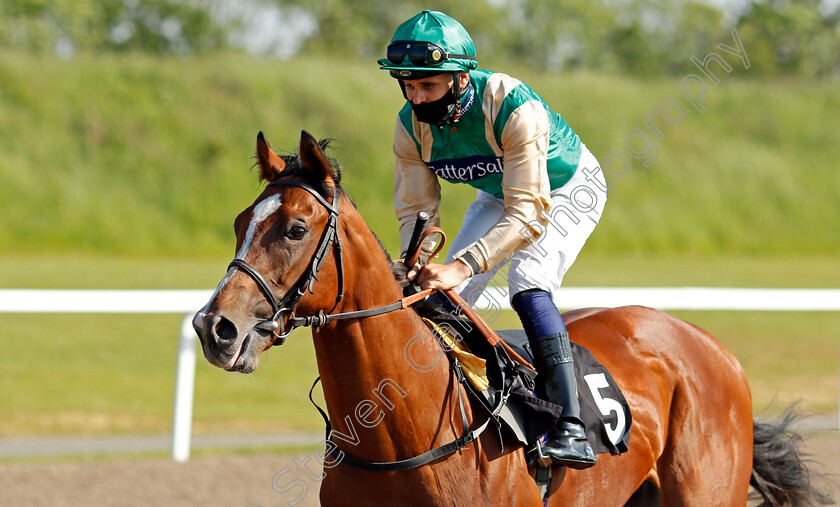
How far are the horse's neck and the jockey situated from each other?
0.18 metres

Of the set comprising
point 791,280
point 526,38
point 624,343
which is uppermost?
point 526,38

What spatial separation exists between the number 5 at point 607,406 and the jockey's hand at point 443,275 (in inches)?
28.1

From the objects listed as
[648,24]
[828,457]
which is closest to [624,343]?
[828,457]

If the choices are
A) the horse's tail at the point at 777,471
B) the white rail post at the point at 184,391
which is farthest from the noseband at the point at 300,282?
the white rail post at the point at 184,391

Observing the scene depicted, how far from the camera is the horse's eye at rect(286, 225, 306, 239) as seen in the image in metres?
2.38

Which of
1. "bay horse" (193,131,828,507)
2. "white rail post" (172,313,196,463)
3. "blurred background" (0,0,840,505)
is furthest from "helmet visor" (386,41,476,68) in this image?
"blurred background" (0,0,840,505)

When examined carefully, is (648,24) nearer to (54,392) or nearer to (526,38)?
(526,38)

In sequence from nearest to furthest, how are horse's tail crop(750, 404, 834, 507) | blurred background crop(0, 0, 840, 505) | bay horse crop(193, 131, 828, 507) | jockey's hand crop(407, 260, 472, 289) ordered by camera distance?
bay horse crop(193, 131, 828, 507) < jockey's hand crop(407, 260, 472, 289) < horse's tail crop(750, 404, 834, 507) < blurred background crop(0, 0, 840, 505)

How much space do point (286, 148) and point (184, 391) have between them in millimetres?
16398

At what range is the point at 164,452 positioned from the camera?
6078mm

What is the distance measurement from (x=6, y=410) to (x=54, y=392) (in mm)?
832

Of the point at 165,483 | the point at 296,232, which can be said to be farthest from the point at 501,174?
the point at 165,483

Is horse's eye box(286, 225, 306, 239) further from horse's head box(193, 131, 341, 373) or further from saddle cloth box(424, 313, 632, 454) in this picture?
saddle cloth box(424, 313, 632, 454)

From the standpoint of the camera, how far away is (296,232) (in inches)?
94.0
